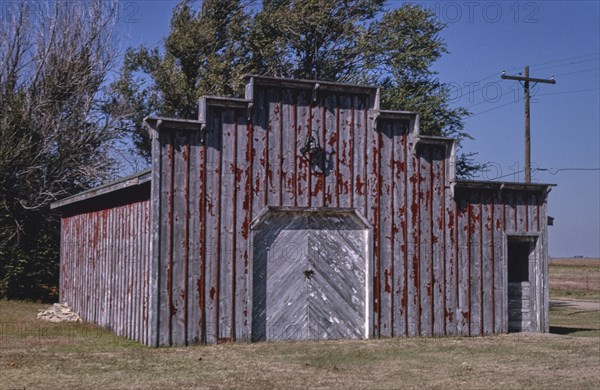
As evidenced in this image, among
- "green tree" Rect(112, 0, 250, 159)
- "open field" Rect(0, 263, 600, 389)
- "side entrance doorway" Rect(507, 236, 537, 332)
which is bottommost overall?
"open field" Rect(0, 263, 600, 389)

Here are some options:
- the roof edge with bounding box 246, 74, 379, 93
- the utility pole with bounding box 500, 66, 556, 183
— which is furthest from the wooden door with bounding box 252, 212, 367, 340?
the utility pole with bounding box 500, 66, 556, 183

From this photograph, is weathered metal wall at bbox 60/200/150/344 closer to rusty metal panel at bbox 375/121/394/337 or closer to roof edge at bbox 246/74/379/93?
roof edge at bbox 246/74/379/93

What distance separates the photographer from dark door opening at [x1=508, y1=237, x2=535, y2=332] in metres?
19.0

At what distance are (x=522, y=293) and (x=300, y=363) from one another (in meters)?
7.98

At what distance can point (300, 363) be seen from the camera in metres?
13.3

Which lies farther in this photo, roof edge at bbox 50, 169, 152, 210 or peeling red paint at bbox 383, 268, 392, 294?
peeling red paint at bbox 383, 268, 392, 294

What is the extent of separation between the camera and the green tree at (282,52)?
3594cm

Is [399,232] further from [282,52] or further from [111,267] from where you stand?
[282,52]

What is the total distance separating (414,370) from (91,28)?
25994 mm

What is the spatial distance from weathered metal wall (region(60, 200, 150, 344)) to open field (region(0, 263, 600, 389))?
1.78 feet

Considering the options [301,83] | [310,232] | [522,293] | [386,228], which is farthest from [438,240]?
[301,83]

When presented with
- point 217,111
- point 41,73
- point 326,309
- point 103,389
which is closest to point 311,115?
point 217,111

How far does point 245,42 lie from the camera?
3734cm

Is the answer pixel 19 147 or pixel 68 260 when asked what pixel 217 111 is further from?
pixel 19 147
